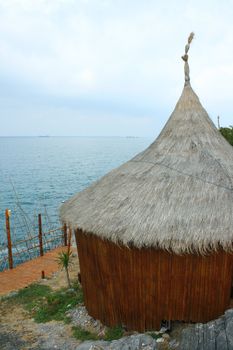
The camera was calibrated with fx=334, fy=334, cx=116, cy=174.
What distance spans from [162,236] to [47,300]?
204 inches

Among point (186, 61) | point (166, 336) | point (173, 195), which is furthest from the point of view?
point (186, 61)

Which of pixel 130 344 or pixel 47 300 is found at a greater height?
pixel 130 344

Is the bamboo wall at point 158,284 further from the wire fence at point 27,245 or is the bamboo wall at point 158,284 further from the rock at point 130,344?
the wire fence at point 27,245

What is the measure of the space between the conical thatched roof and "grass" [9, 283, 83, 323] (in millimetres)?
2802

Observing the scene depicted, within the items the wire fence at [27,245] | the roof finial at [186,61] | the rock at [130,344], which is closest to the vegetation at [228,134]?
the roof finial at [186,61]

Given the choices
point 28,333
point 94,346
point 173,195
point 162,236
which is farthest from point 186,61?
point 28,333

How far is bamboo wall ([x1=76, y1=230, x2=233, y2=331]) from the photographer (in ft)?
21.8

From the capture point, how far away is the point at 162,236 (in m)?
6.20

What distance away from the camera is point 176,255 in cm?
656

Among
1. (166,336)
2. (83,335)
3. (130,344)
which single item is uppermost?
(130,344)

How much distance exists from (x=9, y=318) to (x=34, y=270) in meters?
3.66

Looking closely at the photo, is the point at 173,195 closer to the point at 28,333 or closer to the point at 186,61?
the point at 186,61

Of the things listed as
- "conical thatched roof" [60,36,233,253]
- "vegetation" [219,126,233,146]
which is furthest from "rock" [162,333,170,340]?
"vegetation" [219,126,233,146]

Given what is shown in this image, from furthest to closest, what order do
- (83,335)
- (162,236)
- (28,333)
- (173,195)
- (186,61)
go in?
(186,61) < (28,333) < (83,335) < (173,195) < (162,236)
